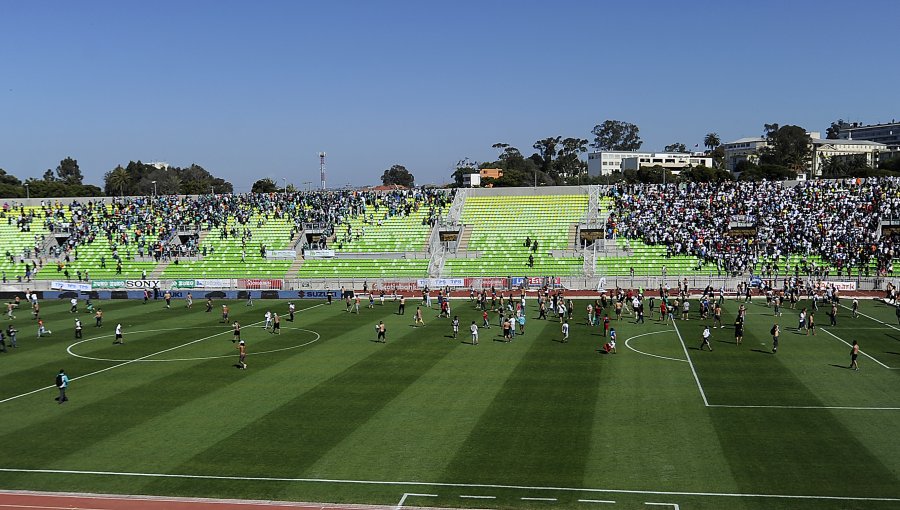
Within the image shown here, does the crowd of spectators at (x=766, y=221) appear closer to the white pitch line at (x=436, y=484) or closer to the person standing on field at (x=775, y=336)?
the person standing on field at (x=775, y=336)

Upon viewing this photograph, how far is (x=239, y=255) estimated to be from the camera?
83.6 meters

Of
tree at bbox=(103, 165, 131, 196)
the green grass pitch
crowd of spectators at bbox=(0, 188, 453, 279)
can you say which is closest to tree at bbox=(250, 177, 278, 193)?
tree at bbox=(103, 165, 131, 196)

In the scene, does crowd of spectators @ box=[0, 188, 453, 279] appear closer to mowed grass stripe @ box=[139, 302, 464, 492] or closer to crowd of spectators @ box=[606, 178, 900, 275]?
crowd of spectators @ box=[606, 178, 900, 275]

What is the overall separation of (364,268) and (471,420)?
50.7 meters

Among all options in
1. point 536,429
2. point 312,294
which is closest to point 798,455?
point 536,429

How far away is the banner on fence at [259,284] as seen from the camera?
73.9 meters

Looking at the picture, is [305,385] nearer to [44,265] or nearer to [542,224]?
[542,224]

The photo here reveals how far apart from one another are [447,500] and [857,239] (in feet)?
205

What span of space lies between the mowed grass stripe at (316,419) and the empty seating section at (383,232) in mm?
41028

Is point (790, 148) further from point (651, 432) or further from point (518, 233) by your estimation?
point (651, 432)

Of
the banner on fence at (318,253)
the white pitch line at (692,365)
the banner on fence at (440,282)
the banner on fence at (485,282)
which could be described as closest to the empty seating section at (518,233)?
the banner on fence at (485,282)

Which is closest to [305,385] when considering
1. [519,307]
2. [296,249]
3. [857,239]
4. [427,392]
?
[427,392]

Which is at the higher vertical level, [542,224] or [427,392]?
[542,224]

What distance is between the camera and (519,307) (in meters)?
51.0
